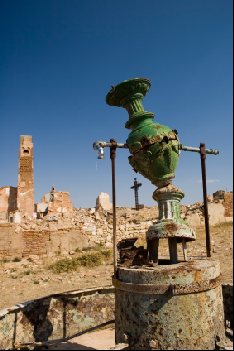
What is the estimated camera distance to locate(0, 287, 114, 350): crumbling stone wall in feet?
13.5

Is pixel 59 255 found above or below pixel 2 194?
below

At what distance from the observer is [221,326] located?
3.16m

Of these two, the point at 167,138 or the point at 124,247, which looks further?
the point at 124,247

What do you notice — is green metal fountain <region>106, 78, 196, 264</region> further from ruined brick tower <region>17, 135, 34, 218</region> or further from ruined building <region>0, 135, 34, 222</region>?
ruined brick tower <region>17, 135, 34, 218</region>

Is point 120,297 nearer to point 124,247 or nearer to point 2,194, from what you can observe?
point 124,247

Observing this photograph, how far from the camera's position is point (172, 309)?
9.54 feet

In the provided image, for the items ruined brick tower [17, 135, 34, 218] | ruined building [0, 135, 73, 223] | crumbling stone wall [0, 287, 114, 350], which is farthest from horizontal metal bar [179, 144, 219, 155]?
ruined brick tower [17, 135, 34, 218]

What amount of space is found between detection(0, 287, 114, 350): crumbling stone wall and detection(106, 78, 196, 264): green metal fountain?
5.97 ft

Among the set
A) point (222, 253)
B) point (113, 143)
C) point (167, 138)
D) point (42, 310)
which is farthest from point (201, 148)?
point (222, 253)

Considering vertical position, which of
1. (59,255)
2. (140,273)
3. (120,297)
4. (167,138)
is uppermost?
(167,138)

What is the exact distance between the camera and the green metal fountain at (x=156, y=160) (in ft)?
11.3

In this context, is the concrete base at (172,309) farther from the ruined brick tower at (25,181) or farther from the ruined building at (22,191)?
the ruined brick tower at (25,181)

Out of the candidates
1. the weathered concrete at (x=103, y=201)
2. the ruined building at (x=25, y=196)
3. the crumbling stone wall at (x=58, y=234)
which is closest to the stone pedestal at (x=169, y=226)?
the crumbling stone wall at (x=58, y=234)

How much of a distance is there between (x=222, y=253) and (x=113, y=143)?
32.8 feet
